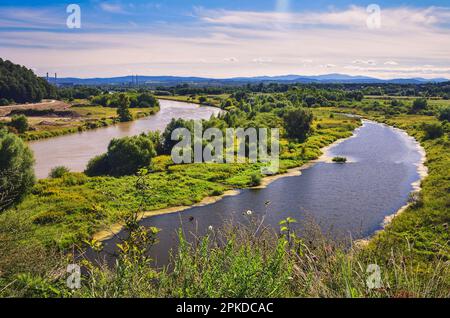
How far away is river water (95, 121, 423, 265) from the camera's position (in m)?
22.6

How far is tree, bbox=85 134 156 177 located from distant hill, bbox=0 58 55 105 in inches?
2301

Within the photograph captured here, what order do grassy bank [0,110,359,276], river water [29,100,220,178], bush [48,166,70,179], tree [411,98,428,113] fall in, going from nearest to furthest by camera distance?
grassy bank [0,110,359,276]
bush [48,166,70,179]
river water [29,100,220,178]
tree [411,98,428,113]

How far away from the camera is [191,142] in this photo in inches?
1665

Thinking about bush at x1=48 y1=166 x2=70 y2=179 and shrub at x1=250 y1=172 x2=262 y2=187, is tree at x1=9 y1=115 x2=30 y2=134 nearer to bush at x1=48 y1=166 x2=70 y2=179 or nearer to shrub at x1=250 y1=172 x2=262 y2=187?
bush at x1=48 y1=166 x2=70 y2=179

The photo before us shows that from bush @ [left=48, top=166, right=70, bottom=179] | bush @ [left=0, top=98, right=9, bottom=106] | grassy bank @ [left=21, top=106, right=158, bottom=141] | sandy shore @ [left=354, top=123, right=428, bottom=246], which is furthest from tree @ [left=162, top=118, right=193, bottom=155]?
bush @ [left=0, top=98, right=9, bottom=106]

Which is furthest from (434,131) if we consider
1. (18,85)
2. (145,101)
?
(18,85)

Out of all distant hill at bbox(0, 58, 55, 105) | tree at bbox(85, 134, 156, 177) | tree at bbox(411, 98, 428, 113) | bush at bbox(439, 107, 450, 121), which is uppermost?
distant hill at bbox(0, 58, 55, 105)

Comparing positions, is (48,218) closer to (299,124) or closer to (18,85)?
(299,124)

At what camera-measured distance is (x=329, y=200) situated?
91.9 feet

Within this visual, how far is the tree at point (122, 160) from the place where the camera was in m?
34.0

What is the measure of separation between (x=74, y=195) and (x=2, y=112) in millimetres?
54551

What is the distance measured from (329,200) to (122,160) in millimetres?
16547
